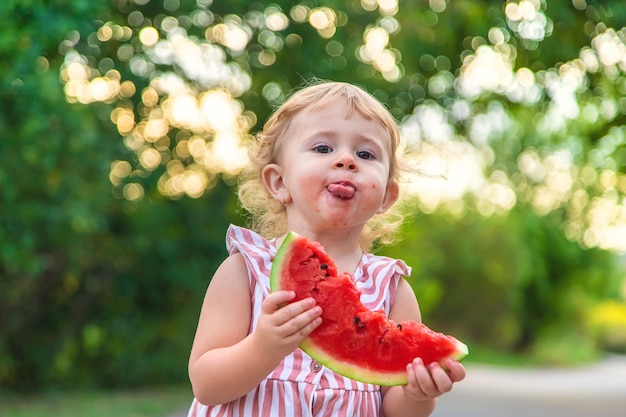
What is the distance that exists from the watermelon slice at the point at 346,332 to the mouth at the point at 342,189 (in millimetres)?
158

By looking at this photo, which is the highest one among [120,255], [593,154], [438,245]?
[438,245]

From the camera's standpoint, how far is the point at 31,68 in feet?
22.3

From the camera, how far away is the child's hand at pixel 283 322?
2096mm

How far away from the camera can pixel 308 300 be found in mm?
2123

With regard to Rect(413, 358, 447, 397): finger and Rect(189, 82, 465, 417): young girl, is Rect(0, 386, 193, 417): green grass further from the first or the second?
Rect(413, 358, 447, 397): finger

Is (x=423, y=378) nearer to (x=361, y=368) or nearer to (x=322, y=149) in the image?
(x=361, y=368)

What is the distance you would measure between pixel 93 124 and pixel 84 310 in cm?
383

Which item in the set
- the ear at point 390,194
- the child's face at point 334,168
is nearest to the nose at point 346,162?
the child's face at point 334,168

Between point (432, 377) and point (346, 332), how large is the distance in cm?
25

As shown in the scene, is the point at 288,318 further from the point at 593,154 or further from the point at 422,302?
the point at 422,302

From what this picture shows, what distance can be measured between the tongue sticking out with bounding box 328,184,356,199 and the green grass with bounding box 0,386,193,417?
28.6 feet

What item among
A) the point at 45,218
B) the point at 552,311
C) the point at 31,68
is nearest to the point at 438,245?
the point at 552,311

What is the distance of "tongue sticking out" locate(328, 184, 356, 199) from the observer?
2.41 metres

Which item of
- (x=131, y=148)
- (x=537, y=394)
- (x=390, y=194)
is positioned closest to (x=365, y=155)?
(x=390, y=194)
